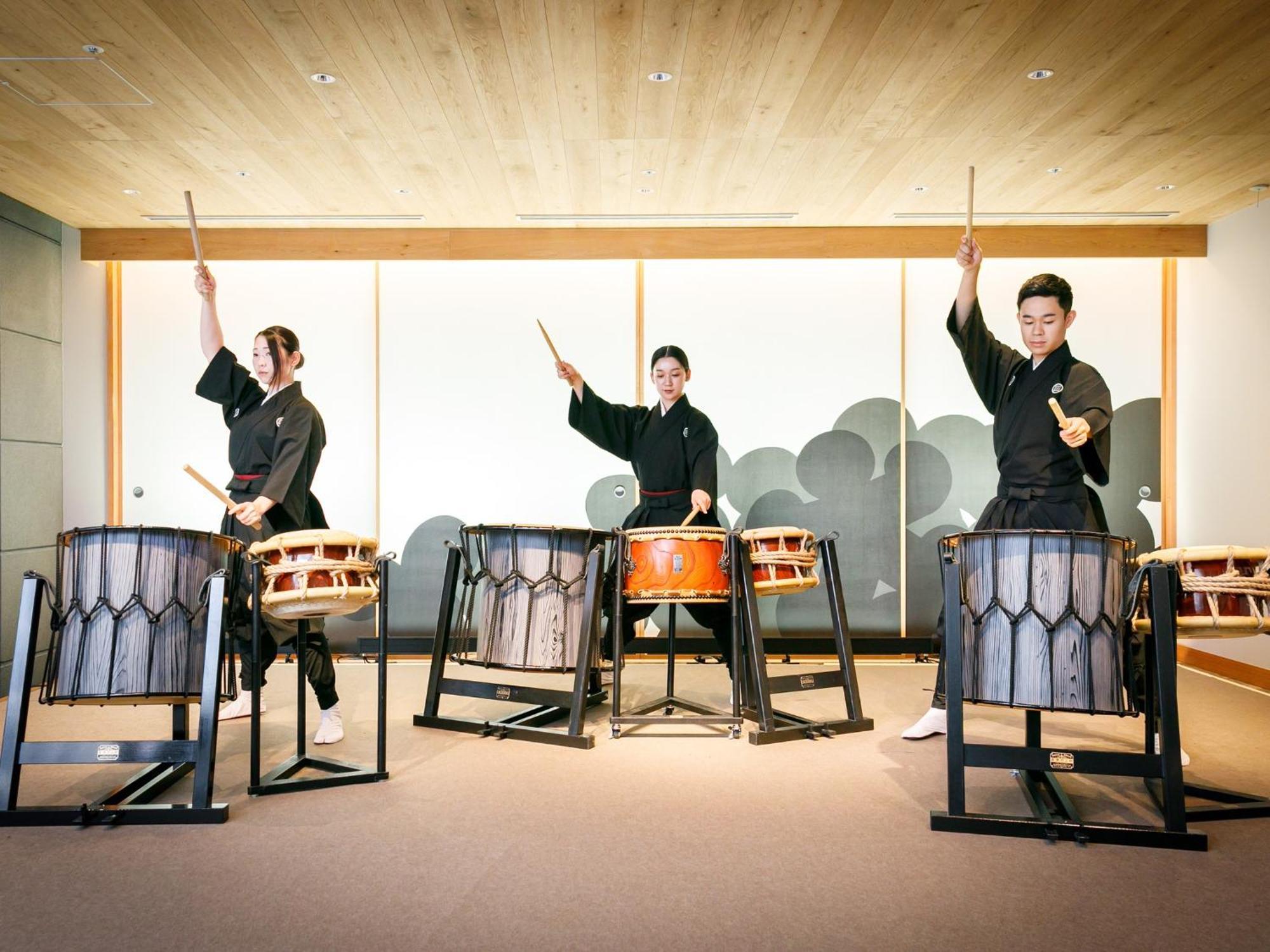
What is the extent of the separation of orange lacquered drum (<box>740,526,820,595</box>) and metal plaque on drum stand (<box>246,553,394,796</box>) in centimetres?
142

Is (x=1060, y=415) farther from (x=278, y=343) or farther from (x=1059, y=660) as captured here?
(x=278, y=343)

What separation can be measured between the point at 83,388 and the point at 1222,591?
5686 mm

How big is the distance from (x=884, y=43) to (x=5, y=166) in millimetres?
4029

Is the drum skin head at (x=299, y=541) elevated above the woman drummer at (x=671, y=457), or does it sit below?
below

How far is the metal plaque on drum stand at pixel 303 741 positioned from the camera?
9.04ft

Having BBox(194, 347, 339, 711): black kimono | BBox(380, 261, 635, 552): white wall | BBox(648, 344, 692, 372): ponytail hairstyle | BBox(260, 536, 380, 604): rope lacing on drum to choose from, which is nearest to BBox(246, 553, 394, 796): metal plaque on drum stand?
BBox(260, 536, 380, 604): rope lacing on drum

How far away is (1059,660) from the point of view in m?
2.44

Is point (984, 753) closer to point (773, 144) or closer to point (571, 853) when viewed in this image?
point (571, 853)

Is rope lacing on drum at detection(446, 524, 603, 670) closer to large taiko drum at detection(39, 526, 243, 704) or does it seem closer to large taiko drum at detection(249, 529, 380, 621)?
large taiko drum at detection(249, 529, 380, 621)

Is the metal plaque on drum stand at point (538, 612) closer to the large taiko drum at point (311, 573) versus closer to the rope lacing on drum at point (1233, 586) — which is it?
the large taiko drum at point (311, 573)

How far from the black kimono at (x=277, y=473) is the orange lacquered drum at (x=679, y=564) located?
122 centimetres

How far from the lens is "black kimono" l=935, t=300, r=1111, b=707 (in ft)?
10.5

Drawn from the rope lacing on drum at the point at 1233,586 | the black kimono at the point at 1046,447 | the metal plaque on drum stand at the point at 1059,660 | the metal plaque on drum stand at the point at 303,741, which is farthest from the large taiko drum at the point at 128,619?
the rope lacing on drum at the point at 1233,586

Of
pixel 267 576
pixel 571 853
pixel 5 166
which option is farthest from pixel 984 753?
pixel 5 166
